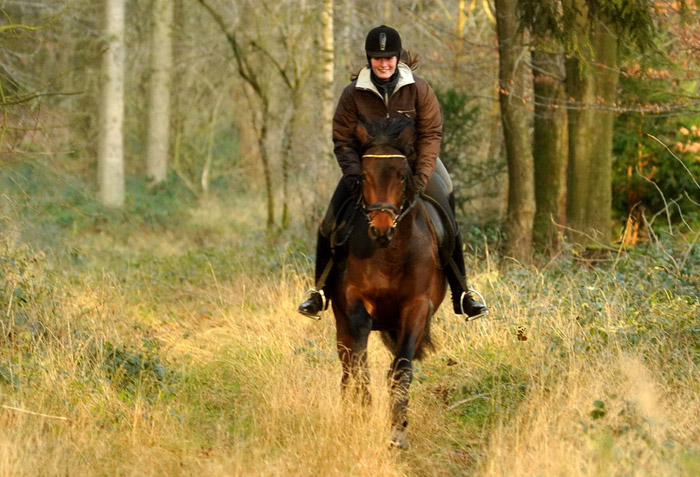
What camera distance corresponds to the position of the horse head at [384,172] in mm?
6957

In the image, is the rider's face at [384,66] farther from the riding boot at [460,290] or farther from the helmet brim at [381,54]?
the riding boot at [460,290]

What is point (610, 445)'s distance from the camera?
582cm

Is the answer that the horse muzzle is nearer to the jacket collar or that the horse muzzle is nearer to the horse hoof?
the jacket collar

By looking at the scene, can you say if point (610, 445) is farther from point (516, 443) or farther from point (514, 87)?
point (514, 87)

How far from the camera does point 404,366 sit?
7.40m

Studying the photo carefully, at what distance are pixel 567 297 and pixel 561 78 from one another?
22.2 ft

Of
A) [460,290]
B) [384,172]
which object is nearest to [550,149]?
[460,290]

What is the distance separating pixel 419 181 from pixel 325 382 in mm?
1602

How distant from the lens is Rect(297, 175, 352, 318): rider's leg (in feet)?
26.8

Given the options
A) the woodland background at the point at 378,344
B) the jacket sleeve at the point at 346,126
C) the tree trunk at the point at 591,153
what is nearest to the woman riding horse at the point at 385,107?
the jacket sleeve at the point at 346,126

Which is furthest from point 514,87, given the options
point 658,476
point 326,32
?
point 658,476

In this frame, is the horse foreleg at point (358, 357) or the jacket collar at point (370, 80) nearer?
the horse foreleg at point (358, 357)

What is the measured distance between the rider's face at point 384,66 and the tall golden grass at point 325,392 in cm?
223

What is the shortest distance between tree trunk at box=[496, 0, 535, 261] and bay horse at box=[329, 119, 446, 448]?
7005mm
